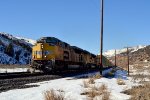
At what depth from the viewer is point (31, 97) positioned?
1244cm

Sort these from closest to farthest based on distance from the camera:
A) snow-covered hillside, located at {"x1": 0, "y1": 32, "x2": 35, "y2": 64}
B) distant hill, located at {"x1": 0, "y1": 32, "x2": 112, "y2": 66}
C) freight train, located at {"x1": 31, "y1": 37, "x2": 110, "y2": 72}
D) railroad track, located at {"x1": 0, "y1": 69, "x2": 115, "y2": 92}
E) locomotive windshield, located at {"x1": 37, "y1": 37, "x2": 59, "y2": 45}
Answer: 1. railroad track, located at {"x1": 0, "y1": 69, "x2": 115, "y2": 92}
2. freight train, located at {"x1": 31, "y1": 37, "x2": 110, "y2": 72}
3. locomotive windshield, located at {"x1": 37, "y1": 37, "x2": 59, "y2": 45}
4. distant hill, located at {"x1": 0, "y1": 32, "x2": 112, "y2": 66}
5. snow-covered hillside, located at {"x1": 0, "y1": 32, "x2": 35, "y2": 64}

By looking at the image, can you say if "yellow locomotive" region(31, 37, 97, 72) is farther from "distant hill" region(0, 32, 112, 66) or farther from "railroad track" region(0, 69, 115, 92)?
"distant hill" region(0, 32, 112, 66)

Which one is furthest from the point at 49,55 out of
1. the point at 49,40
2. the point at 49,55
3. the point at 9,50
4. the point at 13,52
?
the point at 13,52

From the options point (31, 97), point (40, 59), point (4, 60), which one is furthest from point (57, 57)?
point (4, 60)

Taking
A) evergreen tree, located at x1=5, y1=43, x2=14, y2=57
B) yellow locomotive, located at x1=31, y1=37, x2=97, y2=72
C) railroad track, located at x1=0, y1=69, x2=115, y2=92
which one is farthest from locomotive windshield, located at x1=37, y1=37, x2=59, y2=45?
evergreen tree, located at x1=5, y1=43, x2=14, y2=57

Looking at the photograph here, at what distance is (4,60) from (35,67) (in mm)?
69743

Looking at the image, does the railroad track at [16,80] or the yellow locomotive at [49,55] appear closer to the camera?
the railroad track at [16,80]

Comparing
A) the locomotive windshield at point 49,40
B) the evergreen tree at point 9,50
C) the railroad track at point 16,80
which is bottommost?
the railroad track at point 16,80

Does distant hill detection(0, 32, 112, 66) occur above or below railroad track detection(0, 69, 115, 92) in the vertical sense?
above

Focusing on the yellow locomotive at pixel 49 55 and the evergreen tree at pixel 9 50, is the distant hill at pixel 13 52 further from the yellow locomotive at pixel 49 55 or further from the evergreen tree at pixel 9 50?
the yellow locomotive at pixel 49 55

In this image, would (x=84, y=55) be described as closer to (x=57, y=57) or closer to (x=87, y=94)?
(x=57, y=57)

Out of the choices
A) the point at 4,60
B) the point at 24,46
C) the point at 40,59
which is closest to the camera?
the point at 40,59

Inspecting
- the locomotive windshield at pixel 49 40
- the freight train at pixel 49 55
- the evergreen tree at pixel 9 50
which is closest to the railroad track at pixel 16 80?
the freight train at pixel 49 55

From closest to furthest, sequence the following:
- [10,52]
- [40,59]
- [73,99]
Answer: [73,99]
[40,59]
[10,52]
